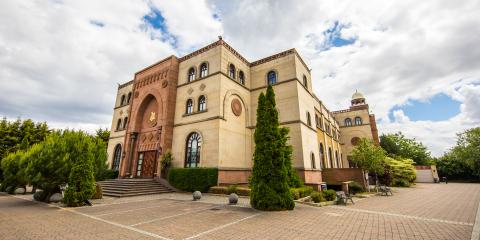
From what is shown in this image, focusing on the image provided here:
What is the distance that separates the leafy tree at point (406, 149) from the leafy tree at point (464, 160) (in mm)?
2790

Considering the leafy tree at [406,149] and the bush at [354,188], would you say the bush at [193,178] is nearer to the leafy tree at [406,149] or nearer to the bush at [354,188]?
the bush at [354,188]

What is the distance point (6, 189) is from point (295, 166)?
24.7 meters

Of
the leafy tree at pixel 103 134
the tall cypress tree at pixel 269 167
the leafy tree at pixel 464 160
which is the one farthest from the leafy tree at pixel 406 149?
the leafy tree at pixel 103 134

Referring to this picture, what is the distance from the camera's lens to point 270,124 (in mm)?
11156

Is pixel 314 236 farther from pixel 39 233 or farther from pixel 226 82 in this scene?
pixel 226 82

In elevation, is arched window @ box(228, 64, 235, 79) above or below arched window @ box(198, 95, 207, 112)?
above

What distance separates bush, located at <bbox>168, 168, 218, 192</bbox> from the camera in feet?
53.8

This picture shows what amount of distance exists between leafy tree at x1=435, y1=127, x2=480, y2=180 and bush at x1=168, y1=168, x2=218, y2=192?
42.9 m

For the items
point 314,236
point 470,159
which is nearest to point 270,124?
point 314,236

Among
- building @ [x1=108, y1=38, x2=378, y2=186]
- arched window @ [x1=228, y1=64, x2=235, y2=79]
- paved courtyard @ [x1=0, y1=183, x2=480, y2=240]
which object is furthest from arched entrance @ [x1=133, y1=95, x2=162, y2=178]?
paved courtyard @ [x1=0, y1=183, x2=480, y2=240]

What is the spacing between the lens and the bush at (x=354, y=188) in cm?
1803

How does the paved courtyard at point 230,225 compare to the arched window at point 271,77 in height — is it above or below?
below

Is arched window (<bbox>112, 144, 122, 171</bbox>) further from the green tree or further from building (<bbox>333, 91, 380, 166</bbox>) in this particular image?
building (<bbox>333, 91, 380, 166</bbox>)

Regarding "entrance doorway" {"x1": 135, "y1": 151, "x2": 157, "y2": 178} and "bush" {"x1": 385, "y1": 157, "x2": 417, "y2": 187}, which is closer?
"entrance doorway" {"x1": 135, "y1": 151, "x2": 157, "y2": 178}
